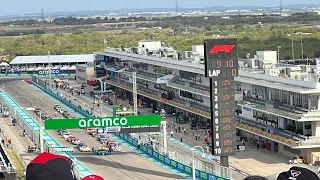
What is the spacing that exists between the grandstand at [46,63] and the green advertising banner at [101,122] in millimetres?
91327

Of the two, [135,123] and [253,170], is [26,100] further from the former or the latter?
[253,170]

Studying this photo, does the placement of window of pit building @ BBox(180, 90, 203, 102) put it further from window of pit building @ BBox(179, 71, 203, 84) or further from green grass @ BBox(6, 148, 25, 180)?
green grass @ BBox(6, 148, 25, 180)

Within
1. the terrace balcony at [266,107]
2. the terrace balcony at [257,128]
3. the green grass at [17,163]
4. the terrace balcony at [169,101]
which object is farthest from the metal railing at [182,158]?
the green grass at [17,163]

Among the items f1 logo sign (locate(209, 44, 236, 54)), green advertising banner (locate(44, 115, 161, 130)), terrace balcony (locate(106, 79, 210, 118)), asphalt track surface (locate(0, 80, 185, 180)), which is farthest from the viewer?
terrace balcony (locate(106, 79, 210, 118))

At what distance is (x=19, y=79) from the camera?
145 m

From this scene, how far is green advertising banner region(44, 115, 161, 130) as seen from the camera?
5731 centimetres

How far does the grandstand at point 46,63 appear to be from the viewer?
152m

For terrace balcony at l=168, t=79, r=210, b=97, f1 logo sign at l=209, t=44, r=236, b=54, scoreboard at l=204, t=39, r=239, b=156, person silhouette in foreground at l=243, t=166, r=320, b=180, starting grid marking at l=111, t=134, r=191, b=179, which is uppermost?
person silhouette in foreground at l=243, t=166, r=320, b=180

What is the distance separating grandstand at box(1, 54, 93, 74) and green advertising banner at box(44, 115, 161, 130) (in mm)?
91327

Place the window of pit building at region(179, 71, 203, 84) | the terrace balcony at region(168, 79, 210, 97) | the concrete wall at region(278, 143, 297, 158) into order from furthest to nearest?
the window of pit building at region(179, 71, 203, 84), the terrace balcony at region(168, 79, 210, 97), the concrete wall at region(278, 143, 297, 158)

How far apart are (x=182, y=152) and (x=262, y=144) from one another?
21.5 ft

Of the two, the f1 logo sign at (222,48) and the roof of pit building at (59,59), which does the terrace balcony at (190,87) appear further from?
the roof of pit building at (59,59)

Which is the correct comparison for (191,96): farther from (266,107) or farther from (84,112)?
(266,107)

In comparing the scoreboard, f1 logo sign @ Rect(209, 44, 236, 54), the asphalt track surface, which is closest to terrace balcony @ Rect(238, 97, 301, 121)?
the scoreboard
